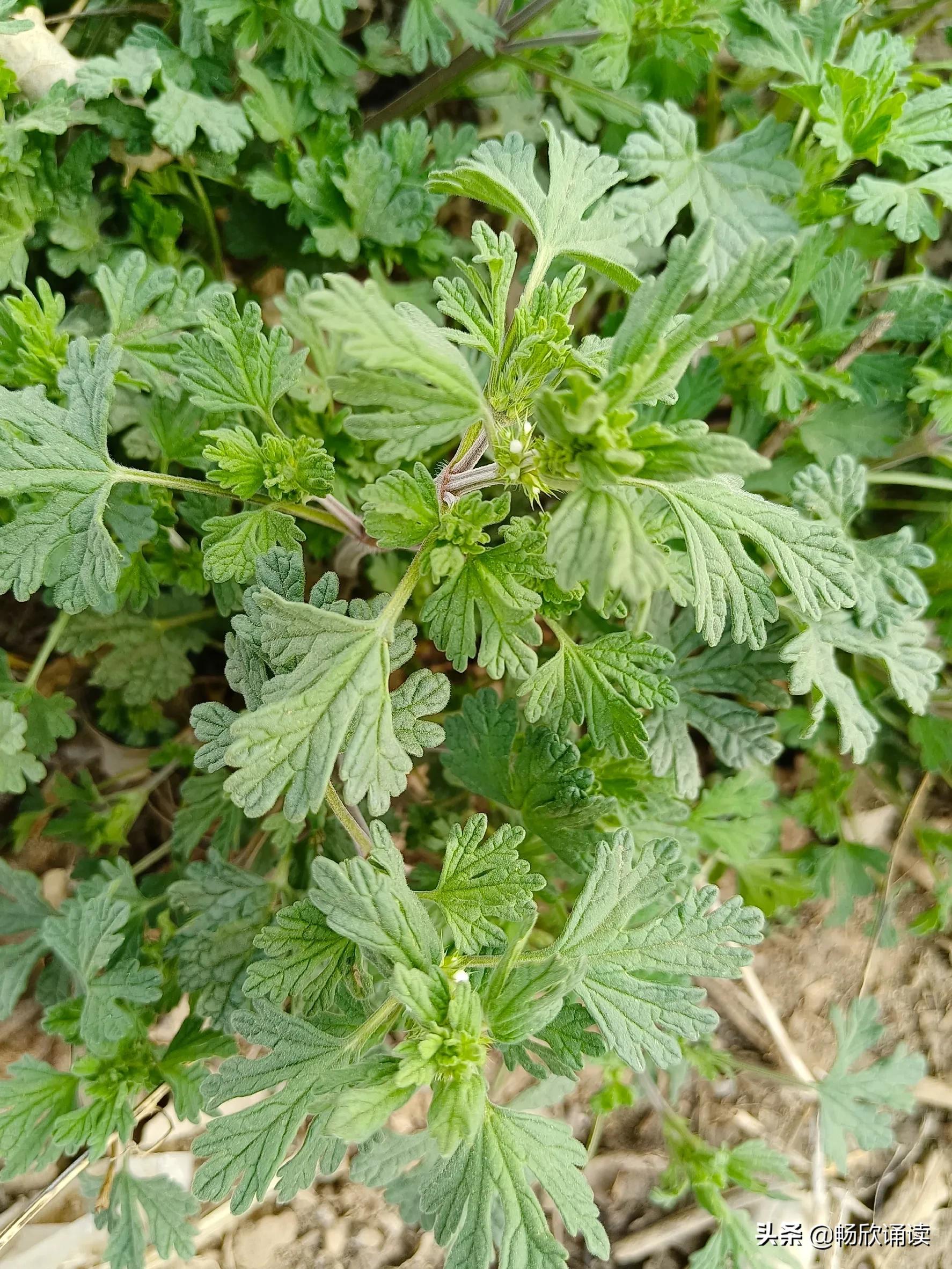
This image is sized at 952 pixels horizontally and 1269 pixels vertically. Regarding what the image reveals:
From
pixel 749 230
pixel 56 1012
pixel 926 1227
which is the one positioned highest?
pixel 749 230

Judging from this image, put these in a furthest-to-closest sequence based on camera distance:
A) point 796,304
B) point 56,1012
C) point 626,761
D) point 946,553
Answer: point 946,553 < point 796,304 < point 626,761 < point 56,1012

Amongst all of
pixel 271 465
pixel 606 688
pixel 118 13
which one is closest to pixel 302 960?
pixel 606 688

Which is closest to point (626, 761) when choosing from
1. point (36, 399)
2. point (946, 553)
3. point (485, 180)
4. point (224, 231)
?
point (946, 553)

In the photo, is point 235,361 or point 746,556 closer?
point 746,556

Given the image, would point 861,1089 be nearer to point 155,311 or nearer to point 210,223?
point 155,311

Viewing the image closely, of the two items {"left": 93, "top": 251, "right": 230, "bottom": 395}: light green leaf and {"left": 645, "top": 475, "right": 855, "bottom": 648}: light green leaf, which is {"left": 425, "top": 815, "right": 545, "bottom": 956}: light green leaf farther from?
{"left": 93, "top": 251, "right": 230, "bottom": 395}: light green leaf

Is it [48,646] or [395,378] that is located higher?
[395,378]

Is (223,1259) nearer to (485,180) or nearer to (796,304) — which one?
(485,180)
